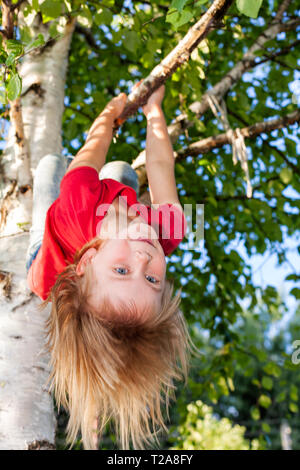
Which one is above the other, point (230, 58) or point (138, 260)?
point (230, 58)

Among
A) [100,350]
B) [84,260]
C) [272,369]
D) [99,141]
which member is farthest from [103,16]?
[272,369]

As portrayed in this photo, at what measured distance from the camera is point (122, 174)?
2.25 m

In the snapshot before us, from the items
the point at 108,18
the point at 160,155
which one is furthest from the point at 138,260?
the point at 108,18

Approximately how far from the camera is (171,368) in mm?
2043

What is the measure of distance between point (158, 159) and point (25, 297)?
88 cm

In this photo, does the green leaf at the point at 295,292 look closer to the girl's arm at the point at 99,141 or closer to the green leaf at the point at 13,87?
the girl's arm at the point at 99,141

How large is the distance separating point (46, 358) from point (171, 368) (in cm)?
58

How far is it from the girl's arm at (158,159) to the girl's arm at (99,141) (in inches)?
6.1

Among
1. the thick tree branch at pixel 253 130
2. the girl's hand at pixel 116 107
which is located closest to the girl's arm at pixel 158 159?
the girl's hand at pixel 116 107

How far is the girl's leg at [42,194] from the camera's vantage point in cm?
199

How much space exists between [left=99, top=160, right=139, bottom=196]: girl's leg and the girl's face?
46 cm

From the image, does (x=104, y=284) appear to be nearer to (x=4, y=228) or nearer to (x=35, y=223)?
(x=35, y=223)
